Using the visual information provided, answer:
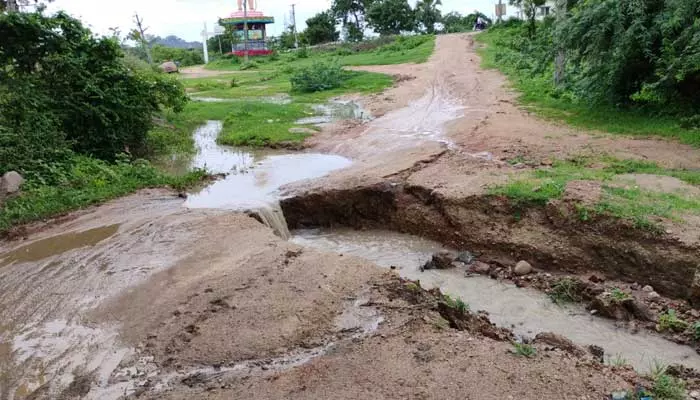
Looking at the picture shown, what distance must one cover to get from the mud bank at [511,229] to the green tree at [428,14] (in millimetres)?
49411

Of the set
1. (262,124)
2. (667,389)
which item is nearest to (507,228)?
(667,389)

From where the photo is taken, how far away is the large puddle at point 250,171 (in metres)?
9.54

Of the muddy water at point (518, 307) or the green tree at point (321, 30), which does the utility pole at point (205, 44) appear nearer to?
the green tree at point (321, 30)

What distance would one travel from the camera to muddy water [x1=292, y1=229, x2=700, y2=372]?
18.1 ft

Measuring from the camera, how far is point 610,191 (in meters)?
7.68

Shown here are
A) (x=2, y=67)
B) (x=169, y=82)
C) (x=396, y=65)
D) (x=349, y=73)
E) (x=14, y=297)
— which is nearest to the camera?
(x=14, y=297)

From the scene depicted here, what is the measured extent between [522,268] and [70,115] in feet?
32.6

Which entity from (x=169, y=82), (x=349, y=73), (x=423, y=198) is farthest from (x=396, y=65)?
(x=423, y=198)

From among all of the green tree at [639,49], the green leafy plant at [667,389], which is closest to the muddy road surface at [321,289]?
the green leafy plant at [667,389]

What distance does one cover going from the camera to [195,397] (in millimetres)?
4195

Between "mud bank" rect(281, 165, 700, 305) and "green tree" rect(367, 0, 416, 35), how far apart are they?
4766 centimetres

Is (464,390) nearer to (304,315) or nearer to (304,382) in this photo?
(304,382)

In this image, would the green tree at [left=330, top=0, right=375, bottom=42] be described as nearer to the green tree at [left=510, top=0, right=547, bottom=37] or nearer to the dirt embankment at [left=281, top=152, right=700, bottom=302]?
the green tree at [left=510, top=0, right=547, bottom=37]

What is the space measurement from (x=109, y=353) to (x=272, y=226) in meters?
3.92
